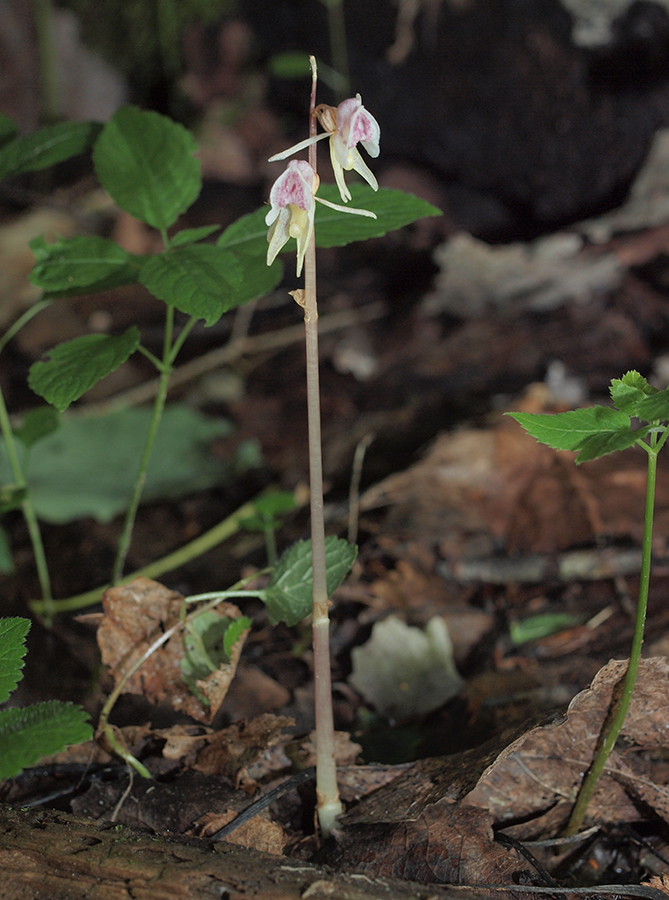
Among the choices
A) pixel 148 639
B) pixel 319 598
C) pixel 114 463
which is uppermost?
pixel 319 598

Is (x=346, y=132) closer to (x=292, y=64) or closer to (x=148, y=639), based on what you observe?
(x=148, y=639)

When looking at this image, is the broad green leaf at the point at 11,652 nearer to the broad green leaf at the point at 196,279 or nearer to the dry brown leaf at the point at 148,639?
the dry brown leaf at the point at 148,639

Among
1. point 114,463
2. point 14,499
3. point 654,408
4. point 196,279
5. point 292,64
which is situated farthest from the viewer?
point 292,64

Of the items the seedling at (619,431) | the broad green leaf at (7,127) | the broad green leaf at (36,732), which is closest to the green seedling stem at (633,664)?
the seedling at (619,431)

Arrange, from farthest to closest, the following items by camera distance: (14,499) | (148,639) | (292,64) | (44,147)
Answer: (292,64) < (14,499) < (44,147) < (148,639)

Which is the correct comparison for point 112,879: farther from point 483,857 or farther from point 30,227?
point 30,227

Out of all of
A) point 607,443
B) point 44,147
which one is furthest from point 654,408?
point 44,147

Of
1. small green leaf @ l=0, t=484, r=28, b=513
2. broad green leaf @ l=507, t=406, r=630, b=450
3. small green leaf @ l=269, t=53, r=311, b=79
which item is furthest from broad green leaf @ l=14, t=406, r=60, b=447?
small green leaf @ l=269, t=53, r=311, b=79
